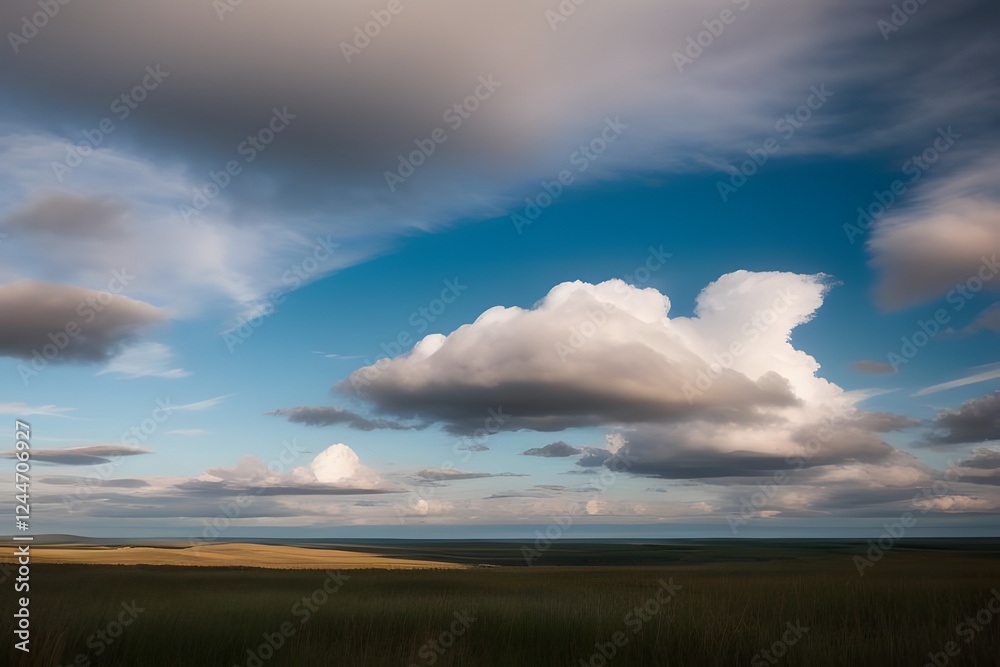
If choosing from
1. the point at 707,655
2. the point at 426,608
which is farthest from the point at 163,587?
the point at 707,655

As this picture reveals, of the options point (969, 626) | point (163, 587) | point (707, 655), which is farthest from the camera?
A: point (163, 587)

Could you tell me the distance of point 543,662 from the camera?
1387 cm

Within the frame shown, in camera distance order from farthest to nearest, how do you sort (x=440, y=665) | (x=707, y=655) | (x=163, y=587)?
(x=163, y=587) → (x=707, y=655) → (x=440, y=665)

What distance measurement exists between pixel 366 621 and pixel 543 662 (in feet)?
19.6

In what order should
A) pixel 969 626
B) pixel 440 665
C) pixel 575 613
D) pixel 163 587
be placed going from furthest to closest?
pixel 163 587 < pixel 575 613 < pixel 969 626 < pixel 440 665

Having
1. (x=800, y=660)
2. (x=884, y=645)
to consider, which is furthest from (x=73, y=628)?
(x=884, y=645)

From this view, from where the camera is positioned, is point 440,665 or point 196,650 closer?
point 440,665

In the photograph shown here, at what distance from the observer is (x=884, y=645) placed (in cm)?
1327

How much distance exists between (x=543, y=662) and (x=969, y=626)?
30.5ft

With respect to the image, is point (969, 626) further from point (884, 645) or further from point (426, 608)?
point (426, 608)

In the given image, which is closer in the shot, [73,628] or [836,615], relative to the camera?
[73,628]

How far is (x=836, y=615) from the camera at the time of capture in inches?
730

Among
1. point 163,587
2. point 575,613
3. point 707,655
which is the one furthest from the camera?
point 163,587

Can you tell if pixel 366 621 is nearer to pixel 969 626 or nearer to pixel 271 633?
pixel 271 633
